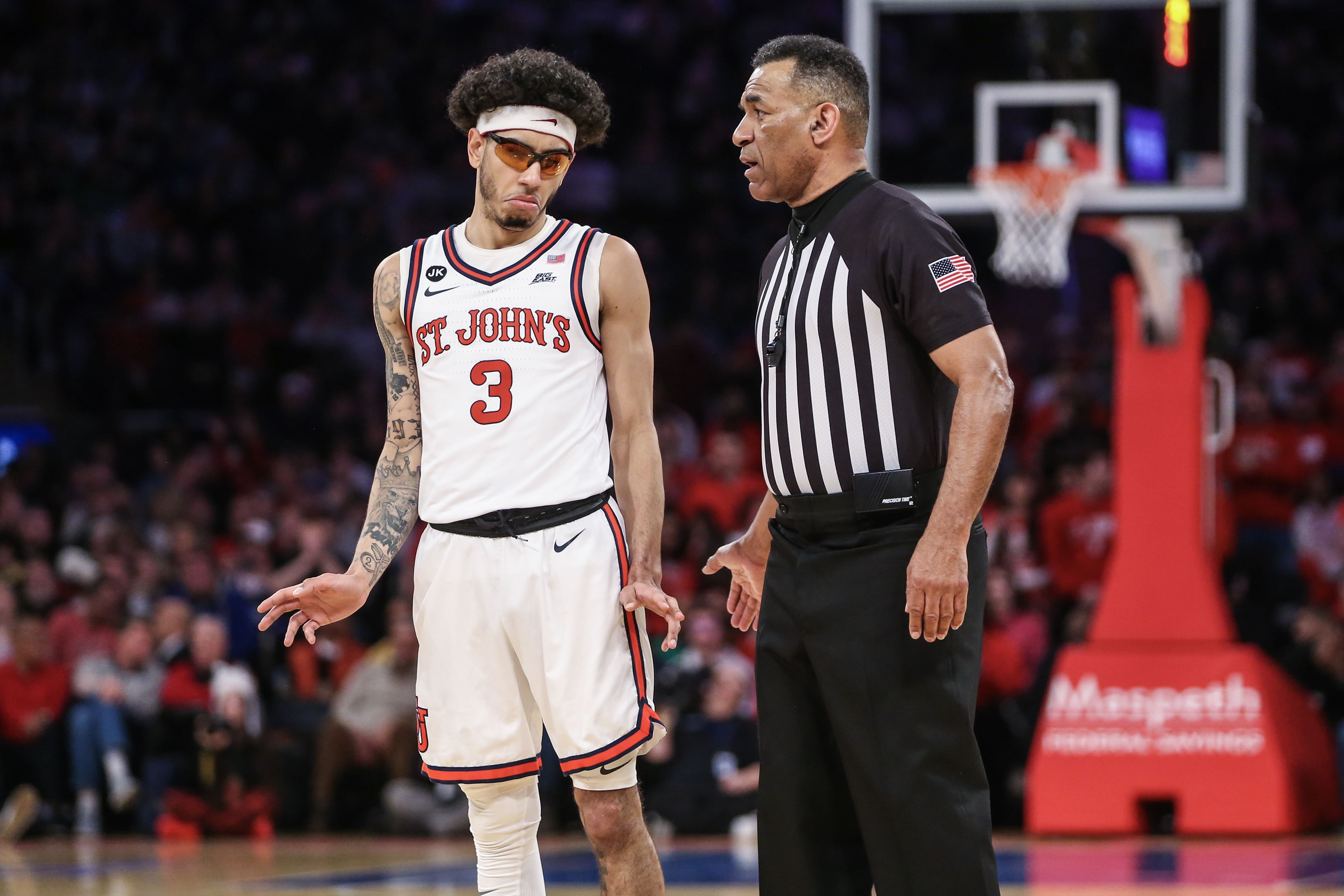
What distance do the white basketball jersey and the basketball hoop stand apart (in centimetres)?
578

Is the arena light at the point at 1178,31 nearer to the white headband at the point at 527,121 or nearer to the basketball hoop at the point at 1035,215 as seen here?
the basketball hoop at the point at 1035,215

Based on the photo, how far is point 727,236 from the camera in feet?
60.0

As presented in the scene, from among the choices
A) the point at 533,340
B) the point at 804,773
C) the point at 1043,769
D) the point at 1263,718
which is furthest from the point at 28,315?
the point at 804,773

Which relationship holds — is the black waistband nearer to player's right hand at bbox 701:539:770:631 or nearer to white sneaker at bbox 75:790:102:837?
player's right hand at bbox 701:539:770:631

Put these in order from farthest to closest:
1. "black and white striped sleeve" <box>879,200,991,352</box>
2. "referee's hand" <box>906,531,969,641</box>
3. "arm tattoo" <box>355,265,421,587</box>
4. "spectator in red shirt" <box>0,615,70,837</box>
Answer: "spectator in red shirt" <box>0,615,70,837</box>, "arm tattoo" <box>355,265,421,587</box>, "black and white striped sleeve" <box>879,200,991,352</box>, "referee's hand" <box>906,531,969,641</box>

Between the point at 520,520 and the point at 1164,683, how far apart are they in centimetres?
670

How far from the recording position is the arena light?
10383mm

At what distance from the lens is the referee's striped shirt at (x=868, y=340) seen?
4.14 metres

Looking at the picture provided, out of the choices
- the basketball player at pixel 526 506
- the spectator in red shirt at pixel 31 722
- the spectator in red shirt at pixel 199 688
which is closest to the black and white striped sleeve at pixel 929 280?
the basketball player at pixel 526 506

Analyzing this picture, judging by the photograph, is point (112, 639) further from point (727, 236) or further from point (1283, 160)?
point (1283, 160)

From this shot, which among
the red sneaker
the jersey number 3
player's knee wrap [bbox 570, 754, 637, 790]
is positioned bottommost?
the red sneaker

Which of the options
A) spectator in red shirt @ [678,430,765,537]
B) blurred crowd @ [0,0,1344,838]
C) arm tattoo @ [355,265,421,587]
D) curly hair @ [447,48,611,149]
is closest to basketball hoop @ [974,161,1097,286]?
blurred crowd @ [0,0,1344,838]

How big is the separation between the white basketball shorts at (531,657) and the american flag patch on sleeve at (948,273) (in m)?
1.34

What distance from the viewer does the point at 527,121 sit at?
16.5 ft
